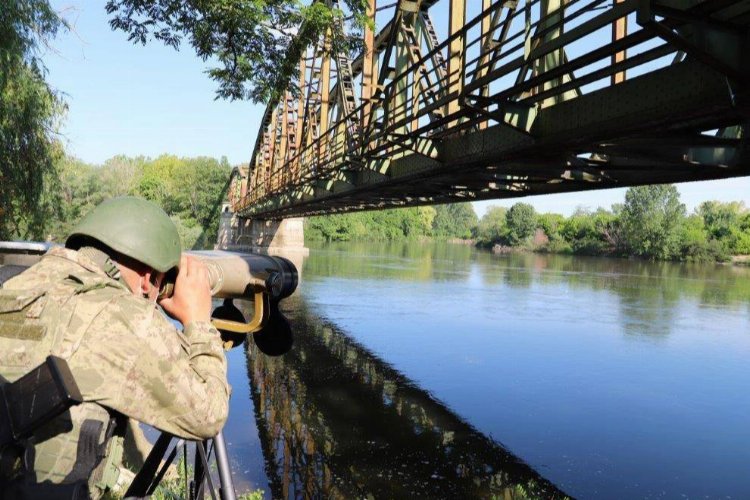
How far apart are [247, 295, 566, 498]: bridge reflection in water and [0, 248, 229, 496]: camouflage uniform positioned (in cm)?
614

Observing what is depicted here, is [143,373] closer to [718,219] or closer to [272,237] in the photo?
[272,237]

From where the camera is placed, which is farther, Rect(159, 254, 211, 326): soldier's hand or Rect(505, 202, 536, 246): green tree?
Rect(505, 202, 536, 246): green tree

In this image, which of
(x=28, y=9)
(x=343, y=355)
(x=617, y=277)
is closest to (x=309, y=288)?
(x=343, y=355)

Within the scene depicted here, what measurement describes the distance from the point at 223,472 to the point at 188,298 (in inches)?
29.4

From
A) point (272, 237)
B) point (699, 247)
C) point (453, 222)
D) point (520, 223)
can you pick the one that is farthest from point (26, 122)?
point (453, 222)

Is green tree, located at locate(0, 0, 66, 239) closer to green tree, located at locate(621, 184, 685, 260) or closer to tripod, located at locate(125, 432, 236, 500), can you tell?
tripod, located at locate(125, 432, 236, 500)

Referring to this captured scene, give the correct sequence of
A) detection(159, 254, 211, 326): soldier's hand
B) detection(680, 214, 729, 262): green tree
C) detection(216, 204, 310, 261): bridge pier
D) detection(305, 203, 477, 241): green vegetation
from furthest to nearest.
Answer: detection(305, 203, 477, 241): green vegetation < detection(680, 214, 729, 262): green tree < detection(216, 204, 310, 261): bridge pier < detection(159, 254, 211, 326): soldier's hand

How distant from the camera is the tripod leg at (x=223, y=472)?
2.44 m

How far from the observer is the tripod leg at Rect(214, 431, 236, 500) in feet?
7.99

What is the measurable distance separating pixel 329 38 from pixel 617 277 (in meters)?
37.7

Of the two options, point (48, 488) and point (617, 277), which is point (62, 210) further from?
point (617, 277)

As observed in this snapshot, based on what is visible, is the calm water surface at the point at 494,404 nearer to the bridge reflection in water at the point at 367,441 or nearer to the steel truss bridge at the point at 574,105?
the bridge reflection in water at the point at 367,441

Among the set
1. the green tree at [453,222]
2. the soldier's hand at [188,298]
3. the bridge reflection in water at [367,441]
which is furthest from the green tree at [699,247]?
the soldier's hand at [188,298]

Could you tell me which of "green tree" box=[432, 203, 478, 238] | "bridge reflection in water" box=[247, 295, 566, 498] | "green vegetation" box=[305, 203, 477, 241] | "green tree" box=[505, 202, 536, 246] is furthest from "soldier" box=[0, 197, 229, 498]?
"green tree" box=[432, 203, 478, 238]
